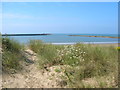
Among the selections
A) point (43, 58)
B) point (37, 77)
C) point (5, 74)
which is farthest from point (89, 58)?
point (5, 74)

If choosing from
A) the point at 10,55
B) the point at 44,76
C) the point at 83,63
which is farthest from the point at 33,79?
the point at 83,63

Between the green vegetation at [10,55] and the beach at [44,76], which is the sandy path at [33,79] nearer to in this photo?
the beach at [44,76]

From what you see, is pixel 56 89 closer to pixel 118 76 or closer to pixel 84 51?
pixel 118 76

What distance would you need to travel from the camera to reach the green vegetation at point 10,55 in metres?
5.22

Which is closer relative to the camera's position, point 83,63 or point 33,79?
point 33,79

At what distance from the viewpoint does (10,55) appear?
5.62 meters

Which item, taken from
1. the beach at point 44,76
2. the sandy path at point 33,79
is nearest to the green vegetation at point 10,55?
the beach at point 44,76

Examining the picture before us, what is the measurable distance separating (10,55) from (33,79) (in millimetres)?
1249

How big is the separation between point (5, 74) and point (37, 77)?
0.80 m

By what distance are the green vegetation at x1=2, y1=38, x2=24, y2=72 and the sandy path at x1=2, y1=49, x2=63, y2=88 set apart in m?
0.29

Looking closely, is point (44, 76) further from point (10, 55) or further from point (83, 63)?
point (10, 55)

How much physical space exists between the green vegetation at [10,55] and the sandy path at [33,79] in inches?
11.2

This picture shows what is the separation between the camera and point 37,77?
4961 millimetres

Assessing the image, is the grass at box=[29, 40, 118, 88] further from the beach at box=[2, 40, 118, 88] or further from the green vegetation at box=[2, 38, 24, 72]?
the green vegetation at box=[2, 38, 24, 72]
